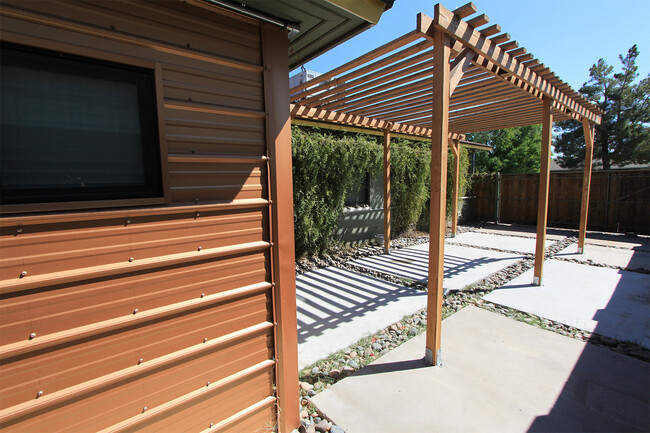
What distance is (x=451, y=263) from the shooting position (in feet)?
17.6

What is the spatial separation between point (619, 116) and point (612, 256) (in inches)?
502

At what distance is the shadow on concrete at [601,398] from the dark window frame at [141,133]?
8.37 ft

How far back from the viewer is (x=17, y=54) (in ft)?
3.38

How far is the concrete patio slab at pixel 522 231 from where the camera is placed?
7849 millimetres

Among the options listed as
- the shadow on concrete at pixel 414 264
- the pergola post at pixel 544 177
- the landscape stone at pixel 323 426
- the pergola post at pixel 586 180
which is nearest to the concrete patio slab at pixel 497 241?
the pergola post at pixel 586 180

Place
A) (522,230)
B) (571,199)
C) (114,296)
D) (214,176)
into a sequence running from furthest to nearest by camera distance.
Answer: (571,199)
(522,230)
(214,176)
(114,296)

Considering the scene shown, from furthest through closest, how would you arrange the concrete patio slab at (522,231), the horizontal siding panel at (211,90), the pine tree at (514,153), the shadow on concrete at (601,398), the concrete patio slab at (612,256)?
the pine tree at (514,153), the concrete patio slab at (522,231), the concrete patio slab at (612,256), the shadow on concrete at (601,398), the horizontal siding panel at (211,90)

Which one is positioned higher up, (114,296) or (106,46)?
(106,46)

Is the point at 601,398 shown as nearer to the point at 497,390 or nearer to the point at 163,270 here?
the point at 497,390

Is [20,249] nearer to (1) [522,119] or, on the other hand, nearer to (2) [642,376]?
(2) [642,376]

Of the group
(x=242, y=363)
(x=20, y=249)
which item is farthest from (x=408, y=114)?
(x=20, y=249)

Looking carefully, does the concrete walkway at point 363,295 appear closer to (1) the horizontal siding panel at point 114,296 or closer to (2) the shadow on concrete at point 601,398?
(1) the horizontal siding panel at point 114,296

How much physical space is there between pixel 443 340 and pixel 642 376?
1.41 meters

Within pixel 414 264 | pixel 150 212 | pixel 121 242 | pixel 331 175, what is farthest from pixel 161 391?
pixel 331 175
